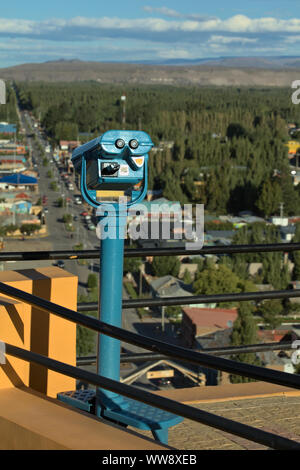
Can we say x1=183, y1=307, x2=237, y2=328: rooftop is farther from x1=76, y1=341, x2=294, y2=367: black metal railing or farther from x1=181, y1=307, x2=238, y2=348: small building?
x1=76, y1=341, x2=294, y2=367: black metal railing

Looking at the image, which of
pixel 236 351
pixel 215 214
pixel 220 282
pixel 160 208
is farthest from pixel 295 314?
pixel 236 351

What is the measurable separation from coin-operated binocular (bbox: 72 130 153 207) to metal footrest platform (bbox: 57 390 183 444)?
1.44ft

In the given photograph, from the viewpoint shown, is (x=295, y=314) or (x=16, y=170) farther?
(x=16, y=170)

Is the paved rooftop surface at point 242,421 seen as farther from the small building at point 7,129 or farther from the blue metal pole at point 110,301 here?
the small building at point 7,129

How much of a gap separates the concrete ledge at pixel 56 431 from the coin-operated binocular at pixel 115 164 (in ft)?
1.56

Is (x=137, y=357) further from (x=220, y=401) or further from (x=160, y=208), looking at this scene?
(x=160, y=208)

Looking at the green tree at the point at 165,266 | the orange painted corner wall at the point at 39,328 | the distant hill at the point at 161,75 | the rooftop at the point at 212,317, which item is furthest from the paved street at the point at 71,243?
the distant hill at the point at 161,75

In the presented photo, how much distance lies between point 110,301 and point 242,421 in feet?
2.58

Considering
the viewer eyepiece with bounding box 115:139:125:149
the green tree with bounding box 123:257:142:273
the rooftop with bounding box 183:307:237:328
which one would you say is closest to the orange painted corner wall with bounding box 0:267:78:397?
the viewer eyepiece with bounding box 115:139:125:149

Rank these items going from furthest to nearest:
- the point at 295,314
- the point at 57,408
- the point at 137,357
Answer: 1. the point at 295,314
2. the point at 137,357
3. the point at 57,408

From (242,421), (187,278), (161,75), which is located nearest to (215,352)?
(242,421)

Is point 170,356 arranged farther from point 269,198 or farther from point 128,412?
point 269,198

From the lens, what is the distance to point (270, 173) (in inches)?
1802
